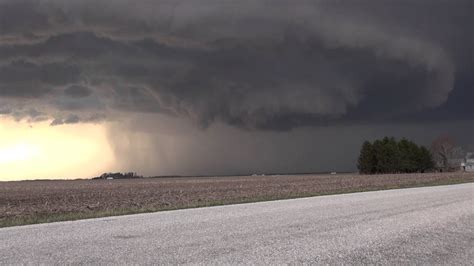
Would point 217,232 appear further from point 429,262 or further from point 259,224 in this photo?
point 429,262

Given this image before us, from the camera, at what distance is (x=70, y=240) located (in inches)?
485

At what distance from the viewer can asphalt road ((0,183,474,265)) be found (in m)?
9.91

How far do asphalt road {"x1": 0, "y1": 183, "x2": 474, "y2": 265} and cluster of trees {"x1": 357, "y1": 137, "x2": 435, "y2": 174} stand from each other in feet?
449

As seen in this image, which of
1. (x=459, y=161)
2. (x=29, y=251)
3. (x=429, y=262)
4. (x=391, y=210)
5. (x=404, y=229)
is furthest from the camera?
(x=459, y=161)

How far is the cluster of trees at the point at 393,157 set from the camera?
494 ft

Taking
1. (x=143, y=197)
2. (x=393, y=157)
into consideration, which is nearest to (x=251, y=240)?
(x=143, y=197)

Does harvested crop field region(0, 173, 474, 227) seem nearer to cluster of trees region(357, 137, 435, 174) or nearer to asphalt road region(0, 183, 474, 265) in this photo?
asphalt road region(0, 183, 474, 265)

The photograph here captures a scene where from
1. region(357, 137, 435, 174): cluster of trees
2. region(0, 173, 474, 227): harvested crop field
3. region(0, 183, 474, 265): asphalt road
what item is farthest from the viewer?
region(357, 137, 435, 174): cluster of trees

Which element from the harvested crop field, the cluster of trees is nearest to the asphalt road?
the harvested crop field

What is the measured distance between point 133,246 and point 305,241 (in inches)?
152

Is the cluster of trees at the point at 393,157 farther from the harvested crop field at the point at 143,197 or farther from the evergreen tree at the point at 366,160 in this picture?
the harvested crop field at the point at 143,197

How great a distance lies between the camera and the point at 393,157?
5930 inches

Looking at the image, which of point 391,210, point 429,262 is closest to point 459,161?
point 391,210

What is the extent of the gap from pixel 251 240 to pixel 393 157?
5739 inches
